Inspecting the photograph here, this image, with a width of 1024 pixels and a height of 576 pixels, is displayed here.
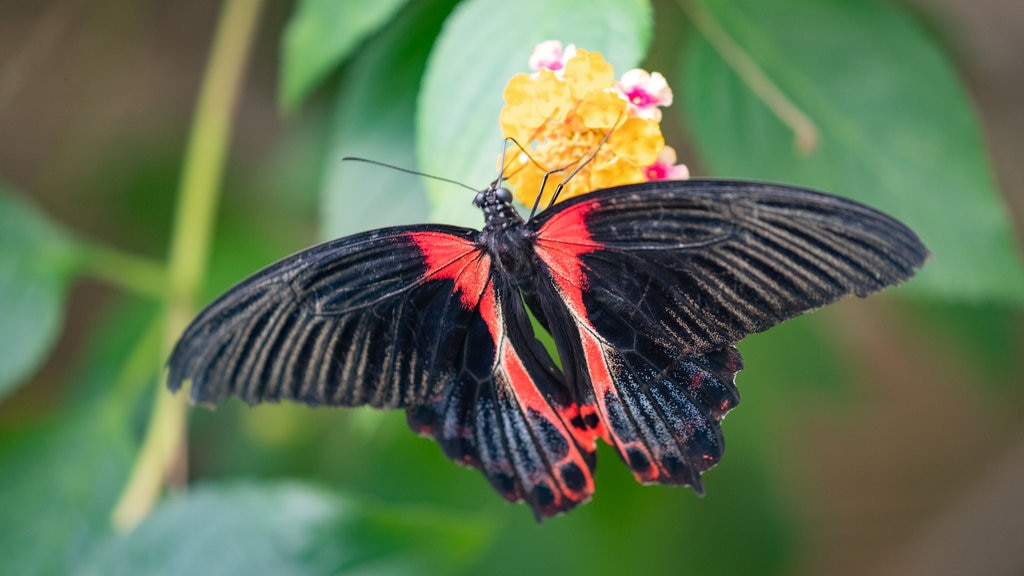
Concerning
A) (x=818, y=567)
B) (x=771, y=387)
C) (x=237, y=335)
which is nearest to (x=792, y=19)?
(x=771, y=387)

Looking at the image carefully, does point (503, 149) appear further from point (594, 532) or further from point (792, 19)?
point (594, 532)

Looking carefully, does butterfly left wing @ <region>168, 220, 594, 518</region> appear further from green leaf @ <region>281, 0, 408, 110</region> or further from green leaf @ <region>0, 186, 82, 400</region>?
green leaf @ <region>0, 186, 82, 400</region>

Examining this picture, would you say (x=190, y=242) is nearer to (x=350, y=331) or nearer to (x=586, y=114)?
(x=350, y=331)

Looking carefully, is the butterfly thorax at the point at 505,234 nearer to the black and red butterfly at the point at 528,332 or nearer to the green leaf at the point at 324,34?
the black and red butterfly at the point at 528,332

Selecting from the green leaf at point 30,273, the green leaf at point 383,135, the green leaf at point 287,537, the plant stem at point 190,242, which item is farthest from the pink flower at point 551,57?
the green leaf at point 30,273

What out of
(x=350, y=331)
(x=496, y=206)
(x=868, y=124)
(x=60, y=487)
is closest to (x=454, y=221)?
(x=496, y=206)

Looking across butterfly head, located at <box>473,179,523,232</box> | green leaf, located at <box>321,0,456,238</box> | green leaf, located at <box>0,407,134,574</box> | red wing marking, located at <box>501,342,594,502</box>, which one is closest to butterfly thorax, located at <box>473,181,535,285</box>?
butterfly head, located at <box>473,179,523,232</box>

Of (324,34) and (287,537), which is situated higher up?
(324,34)
